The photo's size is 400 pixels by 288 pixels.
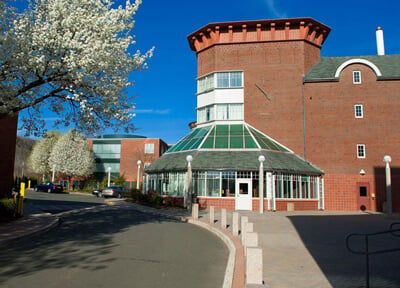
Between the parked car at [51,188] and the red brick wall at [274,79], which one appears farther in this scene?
the parked car at [51,188]

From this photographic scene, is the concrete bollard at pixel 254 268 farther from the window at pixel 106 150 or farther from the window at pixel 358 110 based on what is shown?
the window at pixel 106 150

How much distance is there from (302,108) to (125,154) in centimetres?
3907

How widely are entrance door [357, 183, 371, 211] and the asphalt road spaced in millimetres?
19407

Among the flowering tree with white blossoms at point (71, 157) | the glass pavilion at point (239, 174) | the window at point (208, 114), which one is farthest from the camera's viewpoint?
the flowering tree with white blossoms at point (71, 157)

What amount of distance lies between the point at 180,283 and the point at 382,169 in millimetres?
26483

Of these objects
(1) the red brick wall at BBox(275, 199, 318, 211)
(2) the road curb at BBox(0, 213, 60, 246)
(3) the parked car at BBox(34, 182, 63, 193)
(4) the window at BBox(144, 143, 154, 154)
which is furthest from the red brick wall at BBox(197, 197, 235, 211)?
(4) the window at BBox(144, 143, 154, 154)

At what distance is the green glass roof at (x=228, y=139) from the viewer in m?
28.8

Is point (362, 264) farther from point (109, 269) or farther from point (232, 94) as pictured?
point (232, 94)

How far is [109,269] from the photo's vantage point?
7883 millimetres

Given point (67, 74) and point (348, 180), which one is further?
point (348, 180)

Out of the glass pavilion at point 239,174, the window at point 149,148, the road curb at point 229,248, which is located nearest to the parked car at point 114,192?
the glass pavilion at point 239,174

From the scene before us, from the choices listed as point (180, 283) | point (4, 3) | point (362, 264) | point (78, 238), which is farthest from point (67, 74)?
point (362, 264)

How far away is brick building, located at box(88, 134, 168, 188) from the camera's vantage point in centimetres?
6162

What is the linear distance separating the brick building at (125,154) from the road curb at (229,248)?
44323 millimetres
